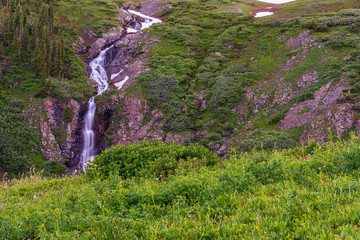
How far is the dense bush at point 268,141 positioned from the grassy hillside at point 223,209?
12115 mm

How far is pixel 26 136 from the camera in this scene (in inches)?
1073

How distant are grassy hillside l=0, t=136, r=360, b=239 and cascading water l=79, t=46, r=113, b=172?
61.3 feet

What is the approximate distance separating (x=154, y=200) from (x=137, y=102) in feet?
94.7

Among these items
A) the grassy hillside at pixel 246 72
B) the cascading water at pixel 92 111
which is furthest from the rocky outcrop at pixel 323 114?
the cascading water at pixel 92 111

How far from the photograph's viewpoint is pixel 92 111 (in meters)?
33.8

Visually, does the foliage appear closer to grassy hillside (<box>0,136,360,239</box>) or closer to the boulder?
grassy hillside (<box>0,136,360,239</box>)

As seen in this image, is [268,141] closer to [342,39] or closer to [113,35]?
[342,39]

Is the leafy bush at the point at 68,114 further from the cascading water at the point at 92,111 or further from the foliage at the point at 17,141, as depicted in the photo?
the foliage at the point at 17,141

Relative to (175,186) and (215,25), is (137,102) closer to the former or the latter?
(175,186)

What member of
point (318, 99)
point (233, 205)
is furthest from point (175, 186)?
point (318, 99)

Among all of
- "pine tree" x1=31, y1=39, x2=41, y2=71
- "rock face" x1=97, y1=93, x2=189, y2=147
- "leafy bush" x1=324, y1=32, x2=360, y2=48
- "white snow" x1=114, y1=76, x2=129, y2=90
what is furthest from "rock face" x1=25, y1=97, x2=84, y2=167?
"leafy bush" x1=324, y1=32, x2=360, y2=48

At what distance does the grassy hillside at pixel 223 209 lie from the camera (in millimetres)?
A: 3633

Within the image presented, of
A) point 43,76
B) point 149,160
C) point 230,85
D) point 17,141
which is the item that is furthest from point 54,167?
point 230,85

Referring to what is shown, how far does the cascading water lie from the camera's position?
30.0m
